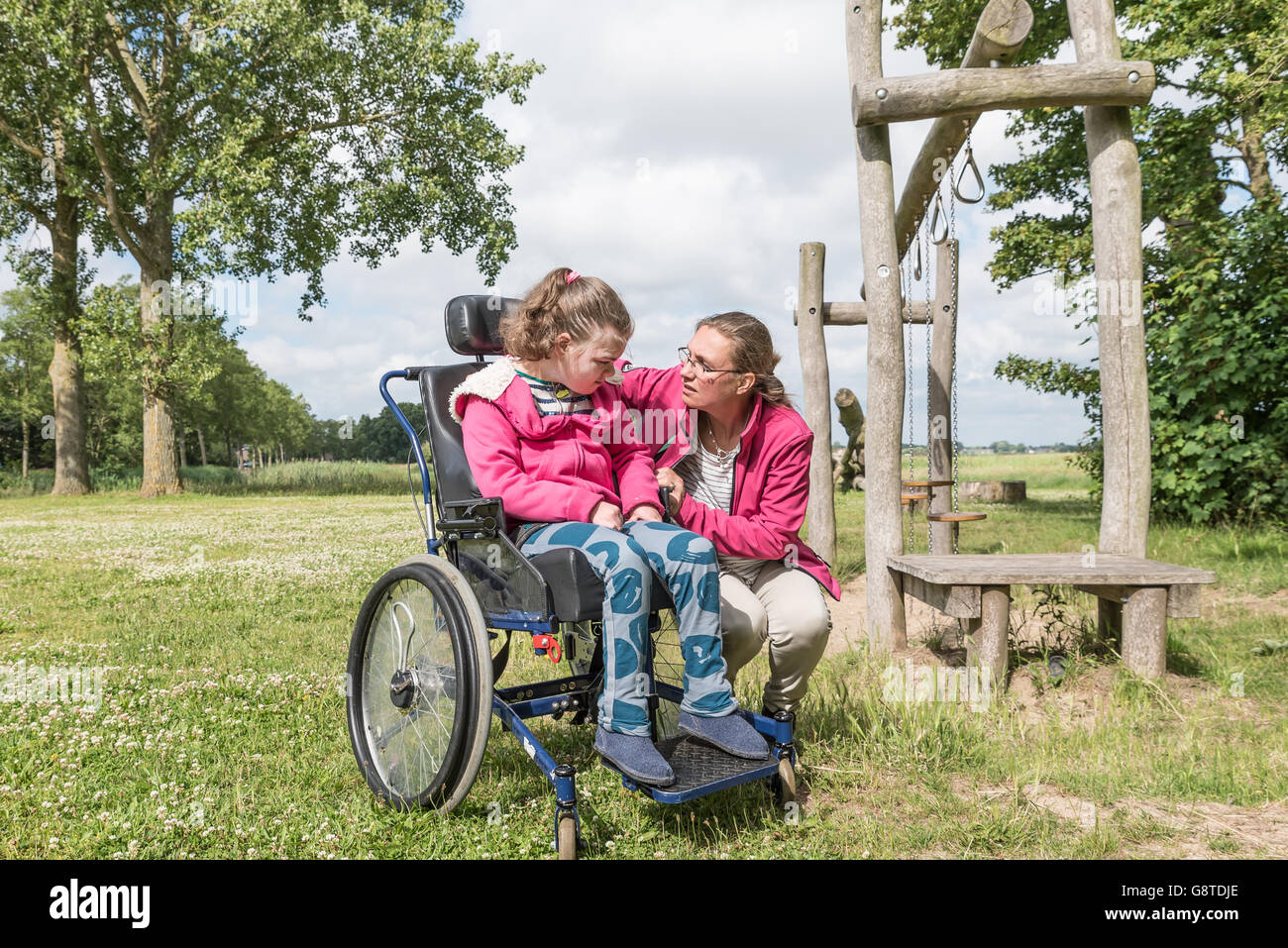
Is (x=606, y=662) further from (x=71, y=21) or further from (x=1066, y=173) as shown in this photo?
(x=71, y=21)

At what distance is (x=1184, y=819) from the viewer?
3.05 metres

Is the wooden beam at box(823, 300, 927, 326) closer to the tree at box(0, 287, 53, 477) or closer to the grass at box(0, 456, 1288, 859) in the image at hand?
the grass at box(0, 456, 1288, 859)

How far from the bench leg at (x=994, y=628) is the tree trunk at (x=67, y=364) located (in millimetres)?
25159

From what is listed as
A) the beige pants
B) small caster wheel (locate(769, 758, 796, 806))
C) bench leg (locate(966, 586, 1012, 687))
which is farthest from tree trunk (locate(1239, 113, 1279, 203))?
small caster wheel (locate(769, 758, 796, 806))

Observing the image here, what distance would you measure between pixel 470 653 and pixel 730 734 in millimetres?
823

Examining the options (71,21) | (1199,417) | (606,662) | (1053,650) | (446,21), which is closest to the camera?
(606,662)

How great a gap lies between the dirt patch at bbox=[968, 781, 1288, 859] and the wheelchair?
0.93 metres

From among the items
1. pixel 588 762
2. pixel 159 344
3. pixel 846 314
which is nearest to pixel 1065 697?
pixel 588 762

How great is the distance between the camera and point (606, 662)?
8.91 ft

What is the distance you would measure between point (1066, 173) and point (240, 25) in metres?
16.7

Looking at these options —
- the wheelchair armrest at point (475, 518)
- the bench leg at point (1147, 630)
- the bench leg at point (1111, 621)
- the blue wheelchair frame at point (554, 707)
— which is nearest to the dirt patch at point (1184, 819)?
the blue wheelchair frame at point (554, 707)

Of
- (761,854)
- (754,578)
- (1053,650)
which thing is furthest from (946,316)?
(761,854)

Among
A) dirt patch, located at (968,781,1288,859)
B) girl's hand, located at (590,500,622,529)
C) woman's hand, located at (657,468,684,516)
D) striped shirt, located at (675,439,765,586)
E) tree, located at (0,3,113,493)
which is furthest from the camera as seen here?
tree, located at (0,3,113,493)

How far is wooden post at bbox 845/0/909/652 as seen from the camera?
17.4 ft
